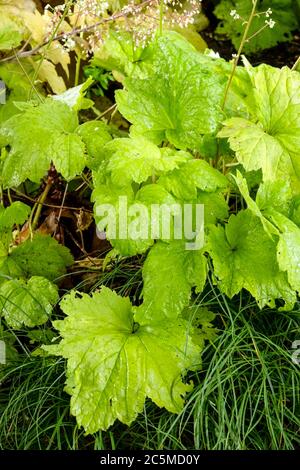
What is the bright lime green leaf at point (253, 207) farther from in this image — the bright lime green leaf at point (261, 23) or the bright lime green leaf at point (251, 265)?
the bright lime green leaf at point (261, 23)

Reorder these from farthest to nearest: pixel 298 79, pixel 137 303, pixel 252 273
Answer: pixel 137 303, pixel 298 79, pixel 252 273

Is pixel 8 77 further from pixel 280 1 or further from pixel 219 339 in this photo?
pixel 280 1

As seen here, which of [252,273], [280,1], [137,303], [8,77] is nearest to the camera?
[252,273]

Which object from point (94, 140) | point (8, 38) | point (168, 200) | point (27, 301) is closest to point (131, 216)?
point (168, 200)

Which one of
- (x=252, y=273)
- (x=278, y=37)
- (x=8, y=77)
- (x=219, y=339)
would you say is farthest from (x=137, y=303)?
(x=278, y=37)

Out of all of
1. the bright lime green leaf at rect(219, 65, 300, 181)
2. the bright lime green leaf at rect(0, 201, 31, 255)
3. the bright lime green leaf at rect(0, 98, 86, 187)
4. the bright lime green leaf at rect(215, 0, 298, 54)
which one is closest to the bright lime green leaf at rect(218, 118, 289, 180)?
the bright lime green leaf at rect(219, 65, 300, 181)

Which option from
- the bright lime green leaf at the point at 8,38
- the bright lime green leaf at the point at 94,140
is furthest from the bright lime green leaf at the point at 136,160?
the bright lime green leaf at the point at 8,38

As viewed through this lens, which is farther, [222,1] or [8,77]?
[222,1]
